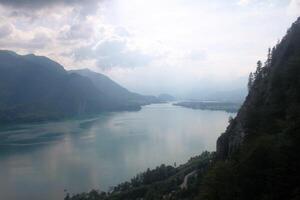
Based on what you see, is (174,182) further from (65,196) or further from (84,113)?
(84,113)

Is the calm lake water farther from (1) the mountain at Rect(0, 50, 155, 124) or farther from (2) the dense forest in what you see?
(1) the mountain at Rect(0, 50, 155, 124)

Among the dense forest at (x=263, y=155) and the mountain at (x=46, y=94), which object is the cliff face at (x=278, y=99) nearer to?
the dense forest at (x=263, y=155)

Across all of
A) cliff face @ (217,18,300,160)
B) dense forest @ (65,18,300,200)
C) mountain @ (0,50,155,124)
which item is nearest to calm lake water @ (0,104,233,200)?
dense forest @ (65,18,300,200)

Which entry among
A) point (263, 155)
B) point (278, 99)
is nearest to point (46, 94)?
point (278, 99)

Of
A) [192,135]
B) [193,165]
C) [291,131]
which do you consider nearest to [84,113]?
[192,135]

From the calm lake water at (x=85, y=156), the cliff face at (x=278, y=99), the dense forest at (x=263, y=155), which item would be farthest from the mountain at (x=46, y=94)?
the cliff face at (x=278, y=99)

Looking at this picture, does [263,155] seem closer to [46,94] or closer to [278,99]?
[278,99]
